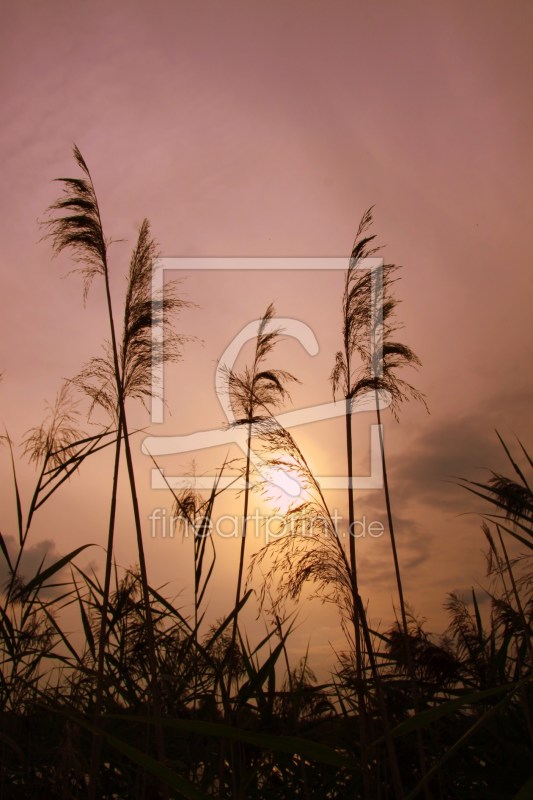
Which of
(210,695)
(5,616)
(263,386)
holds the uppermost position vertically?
(263,386)

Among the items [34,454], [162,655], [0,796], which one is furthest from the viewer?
[34,454]

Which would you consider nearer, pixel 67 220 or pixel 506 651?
pixel 506 651

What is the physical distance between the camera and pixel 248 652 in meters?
3.42

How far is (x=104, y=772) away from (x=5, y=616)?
35.5 inches

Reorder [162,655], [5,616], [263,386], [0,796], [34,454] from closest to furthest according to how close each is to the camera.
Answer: [0,796], [5,616], [162,655], [34,454], [263,386]

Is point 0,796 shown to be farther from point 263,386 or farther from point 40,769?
point 263,386

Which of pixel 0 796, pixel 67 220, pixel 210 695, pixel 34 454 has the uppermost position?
pixel 67 220

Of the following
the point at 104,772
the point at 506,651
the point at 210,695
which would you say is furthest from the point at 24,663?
the point at 506,651

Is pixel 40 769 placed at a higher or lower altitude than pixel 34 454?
lower

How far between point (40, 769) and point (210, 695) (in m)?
0.87

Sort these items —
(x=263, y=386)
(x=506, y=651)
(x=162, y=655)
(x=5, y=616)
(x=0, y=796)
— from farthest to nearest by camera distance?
(x=263, y=386) < (x=162, y=655) < (x=506, y=651) < (x=5, y=616) < (x=0, y=796)

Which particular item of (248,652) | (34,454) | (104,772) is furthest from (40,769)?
(34,454)

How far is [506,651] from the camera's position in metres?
3.33

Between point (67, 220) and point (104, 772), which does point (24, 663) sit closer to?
point (104, 772)
